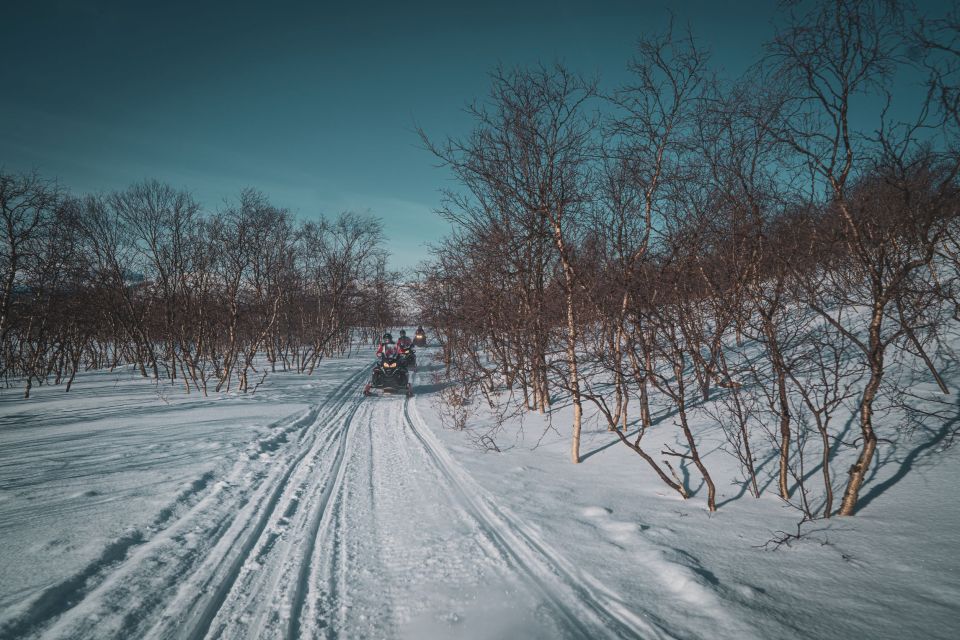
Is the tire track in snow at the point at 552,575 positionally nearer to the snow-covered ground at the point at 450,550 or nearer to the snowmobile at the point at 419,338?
the snow-covered ground at the point at 450,550

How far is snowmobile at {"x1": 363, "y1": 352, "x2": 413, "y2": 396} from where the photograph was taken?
1340cm

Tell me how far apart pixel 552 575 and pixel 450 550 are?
101 centimetres

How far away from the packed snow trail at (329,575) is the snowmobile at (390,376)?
8119 millimetres

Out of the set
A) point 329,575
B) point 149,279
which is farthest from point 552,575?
point 149,279

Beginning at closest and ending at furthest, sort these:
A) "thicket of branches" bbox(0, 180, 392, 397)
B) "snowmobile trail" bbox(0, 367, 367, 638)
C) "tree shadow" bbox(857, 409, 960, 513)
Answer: "snowmobile trail" bbox(0, 367, 367, 638)
"tree shadow" bbox(857, 409, 960, 513)
"thicket of branches" bbox(0, 180, 392, 397)

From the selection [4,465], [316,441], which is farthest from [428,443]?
[4,465]

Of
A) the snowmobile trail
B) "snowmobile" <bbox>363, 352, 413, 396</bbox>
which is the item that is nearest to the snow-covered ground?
the snowmobile trail

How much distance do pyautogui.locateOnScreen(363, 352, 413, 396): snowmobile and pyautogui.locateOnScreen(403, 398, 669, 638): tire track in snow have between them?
29.1 feet

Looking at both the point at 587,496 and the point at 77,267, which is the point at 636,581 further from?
the point at 77,267

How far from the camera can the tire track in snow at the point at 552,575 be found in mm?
2474

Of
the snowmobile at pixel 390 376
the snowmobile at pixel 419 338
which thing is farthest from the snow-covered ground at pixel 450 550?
the snowmobile at pixel 419 338

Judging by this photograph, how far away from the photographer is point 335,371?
21.6 metres

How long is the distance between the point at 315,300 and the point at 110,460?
20922 mm

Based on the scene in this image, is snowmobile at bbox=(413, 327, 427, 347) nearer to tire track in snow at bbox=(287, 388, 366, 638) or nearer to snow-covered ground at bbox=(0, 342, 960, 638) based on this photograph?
tire track in snow at bbox=(287, 388, 366, 638)
